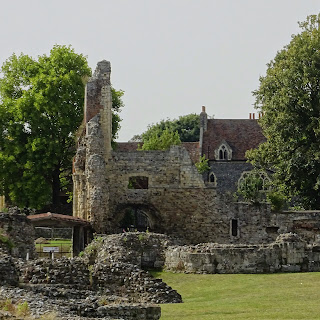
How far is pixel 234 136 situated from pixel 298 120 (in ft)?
77.8

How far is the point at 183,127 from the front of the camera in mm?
94750

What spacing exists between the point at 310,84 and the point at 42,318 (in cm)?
3249

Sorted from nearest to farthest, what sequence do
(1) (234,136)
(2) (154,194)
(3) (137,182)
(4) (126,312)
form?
(4) (126,312) → (2) (154,194) → (3) (137,182) → (1) (234,136)

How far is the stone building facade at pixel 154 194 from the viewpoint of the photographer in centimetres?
4100

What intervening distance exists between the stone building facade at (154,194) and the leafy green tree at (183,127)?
47887mm

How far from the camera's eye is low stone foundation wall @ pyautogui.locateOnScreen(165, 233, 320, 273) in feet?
92.5

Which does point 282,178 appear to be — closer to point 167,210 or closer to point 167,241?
point 167,210

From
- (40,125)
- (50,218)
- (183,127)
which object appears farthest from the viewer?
(183,127)

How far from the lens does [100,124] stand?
4212cm

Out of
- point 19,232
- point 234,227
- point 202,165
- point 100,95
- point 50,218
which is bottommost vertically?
point 19,232

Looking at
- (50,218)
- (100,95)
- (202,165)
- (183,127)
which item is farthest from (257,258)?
(183,127)

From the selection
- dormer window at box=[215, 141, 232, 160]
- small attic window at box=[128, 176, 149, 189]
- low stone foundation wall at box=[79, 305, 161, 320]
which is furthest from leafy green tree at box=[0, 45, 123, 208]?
low stone foundation wall at box=[79, 305, 161, 320]

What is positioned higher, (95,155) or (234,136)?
(234,136)

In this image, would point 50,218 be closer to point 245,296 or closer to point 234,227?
point 234,227
